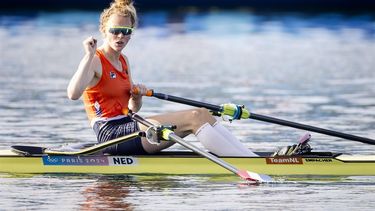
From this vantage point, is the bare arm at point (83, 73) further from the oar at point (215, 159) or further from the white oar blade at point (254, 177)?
the white oar blade at point (254, 177)

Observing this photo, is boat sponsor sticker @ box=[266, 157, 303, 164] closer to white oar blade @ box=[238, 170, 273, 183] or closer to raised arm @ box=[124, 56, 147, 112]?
white oar blade @ box=[238, 170, 273, 183]

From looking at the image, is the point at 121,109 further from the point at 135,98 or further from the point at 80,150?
the point at 80,150

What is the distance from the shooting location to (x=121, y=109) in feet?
51.8

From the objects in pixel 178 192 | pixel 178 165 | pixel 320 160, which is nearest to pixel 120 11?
pixel 178 165

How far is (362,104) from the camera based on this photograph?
1016 inches

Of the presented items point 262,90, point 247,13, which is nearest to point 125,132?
point 262,90

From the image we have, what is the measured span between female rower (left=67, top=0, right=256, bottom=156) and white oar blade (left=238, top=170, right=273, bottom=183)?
436 mm

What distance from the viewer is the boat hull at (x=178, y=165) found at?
1555 centimetres

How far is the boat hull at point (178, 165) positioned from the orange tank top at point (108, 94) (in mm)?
492

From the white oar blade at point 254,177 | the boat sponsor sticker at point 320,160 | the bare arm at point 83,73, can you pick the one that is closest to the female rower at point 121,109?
the bare arm at point 83,73

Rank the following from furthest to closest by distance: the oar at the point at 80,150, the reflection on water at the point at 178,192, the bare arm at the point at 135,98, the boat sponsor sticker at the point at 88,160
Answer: the bare arm at the point at 135,98 < the boat sponsor sticker at the point at 88,160 < the oar at the point at 80,150 < the reflection on water at the point at 178,192

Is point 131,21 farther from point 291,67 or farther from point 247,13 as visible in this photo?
point 247,13

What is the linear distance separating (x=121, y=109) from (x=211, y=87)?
1421 cm

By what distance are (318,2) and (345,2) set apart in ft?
4.35
